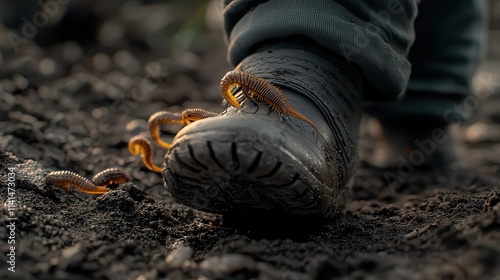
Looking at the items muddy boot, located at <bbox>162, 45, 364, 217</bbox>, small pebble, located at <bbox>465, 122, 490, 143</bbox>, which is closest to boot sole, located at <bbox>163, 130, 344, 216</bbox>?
muddy boot, located at <bbox>162, 45, 364, 217</bbox>

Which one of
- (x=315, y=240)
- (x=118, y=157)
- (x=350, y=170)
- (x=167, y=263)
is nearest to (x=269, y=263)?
(x=167, y=263)

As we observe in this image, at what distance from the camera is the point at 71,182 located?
1.77 meters

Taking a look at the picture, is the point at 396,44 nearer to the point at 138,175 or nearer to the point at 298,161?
the point at 298,161

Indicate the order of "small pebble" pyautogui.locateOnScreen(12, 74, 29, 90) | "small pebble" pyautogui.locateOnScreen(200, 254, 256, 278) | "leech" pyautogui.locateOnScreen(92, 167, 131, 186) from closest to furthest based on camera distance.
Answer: "small pebble" pyautogui.locateOnScreen(200, 254, 256, 278) → "leech" pyautogui.locateOnScreen(92, 167, 131, 186) → "small pebble" pyautogui.locateOnScreen(12, 74, 29, 90)

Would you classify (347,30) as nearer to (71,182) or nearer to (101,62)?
(71,182)

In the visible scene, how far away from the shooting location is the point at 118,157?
244 cm

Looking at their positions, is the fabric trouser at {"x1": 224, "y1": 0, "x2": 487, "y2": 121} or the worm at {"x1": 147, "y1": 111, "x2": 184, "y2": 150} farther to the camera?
the worm at {"x1": 147, "y1": 111, "x2": 184, "y2": 150}

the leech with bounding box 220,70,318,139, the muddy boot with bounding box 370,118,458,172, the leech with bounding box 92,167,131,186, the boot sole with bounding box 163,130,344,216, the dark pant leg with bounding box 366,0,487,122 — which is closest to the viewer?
the boot sole with bounding box 163,130,344,216

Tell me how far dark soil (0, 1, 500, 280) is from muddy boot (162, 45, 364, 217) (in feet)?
0.36

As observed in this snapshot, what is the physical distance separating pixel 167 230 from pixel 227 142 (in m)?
0.44

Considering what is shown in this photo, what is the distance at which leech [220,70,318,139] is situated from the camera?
1500mm

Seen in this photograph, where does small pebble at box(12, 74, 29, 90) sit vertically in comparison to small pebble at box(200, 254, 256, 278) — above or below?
above

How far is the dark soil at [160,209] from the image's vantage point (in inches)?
48.1

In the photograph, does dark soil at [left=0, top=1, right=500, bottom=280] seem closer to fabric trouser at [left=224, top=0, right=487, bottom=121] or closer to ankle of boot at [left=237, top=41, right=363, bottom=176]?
ankle of boot at [left=237, top=41, right=363, bottom=176]
